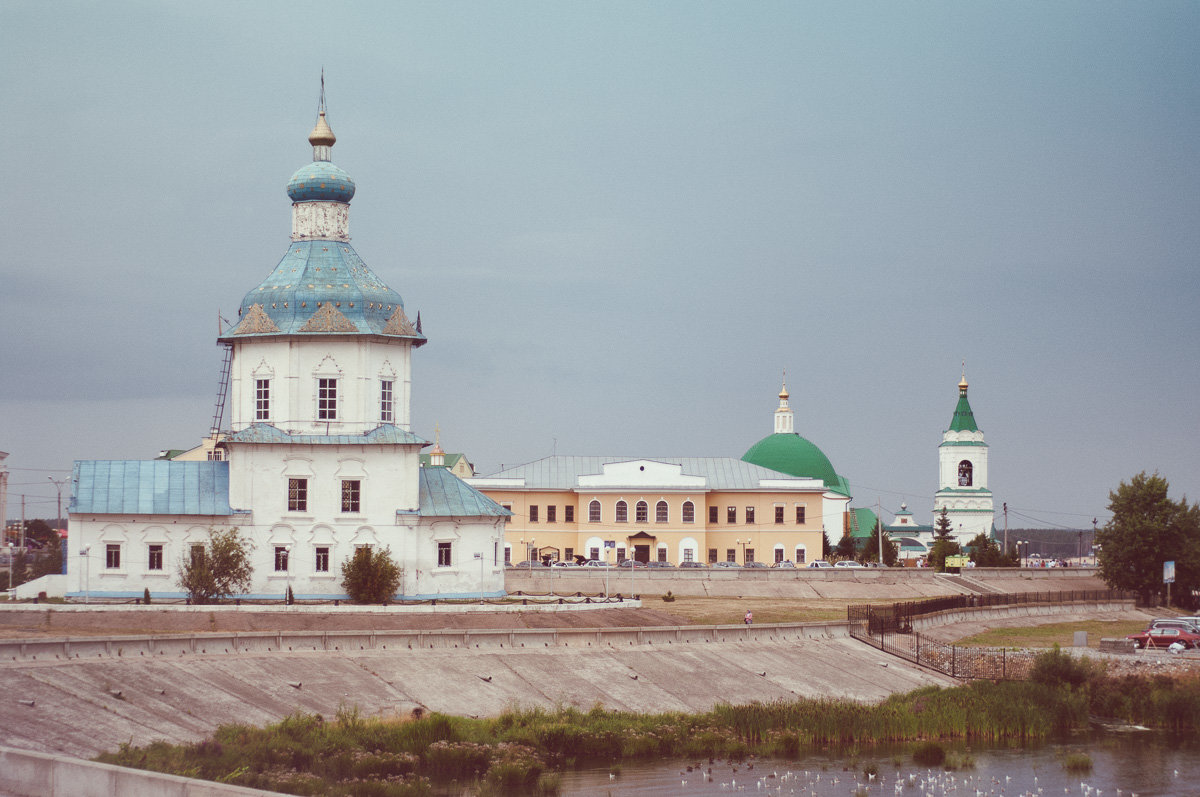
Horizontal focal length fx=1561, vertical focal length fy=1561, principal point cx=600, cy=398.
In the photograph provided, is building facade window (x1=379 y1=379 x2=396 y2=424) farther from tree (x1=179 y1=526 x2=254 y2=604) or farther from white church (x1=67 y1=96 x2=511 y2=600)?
tree (x1=179 y1=526 x2=254 y2=604)

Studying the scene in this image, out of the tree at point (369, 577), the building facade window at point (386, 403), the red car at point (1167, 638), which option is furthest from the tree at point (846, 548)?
the tree at point (369, 577)

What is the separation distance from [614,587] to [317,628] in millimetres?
26625

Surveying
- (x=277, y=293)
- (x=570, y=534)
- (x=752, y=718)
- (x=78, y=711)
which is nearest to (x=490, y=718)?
(x=752, y=718)

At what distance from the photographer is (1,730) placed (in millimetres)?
28844

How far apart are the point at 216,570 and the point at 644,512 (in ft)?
138

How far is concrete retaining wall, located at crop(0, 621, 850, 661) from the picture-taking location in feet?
113

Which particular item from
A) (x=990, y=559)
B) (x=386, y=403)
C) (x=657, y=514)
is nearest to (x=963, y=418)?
(x=990, y=559)

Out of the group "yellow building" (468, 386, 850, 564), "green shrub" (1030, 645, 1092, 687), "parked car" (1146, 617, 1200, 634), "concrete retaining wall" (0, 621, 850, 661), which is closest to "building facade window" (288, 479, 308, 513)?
"concrete retaining wall" (0, 621, 850, 661)

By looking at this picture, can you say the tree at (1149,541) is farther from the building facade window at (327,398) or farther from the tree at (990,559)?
the building facade window at (327,398)

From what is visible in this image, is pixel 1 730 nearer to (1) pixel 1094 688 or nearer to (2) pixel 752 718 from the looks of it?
(2) pixel 752 718

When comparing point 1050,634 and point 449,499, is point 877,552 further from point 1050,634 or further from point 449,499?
point 449,499

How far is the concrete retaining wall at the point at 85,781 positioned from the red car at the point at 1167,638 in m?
41.2

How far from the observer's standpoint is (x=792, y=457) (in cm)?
11300

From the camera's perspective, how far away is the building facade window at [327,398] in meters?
57.7
